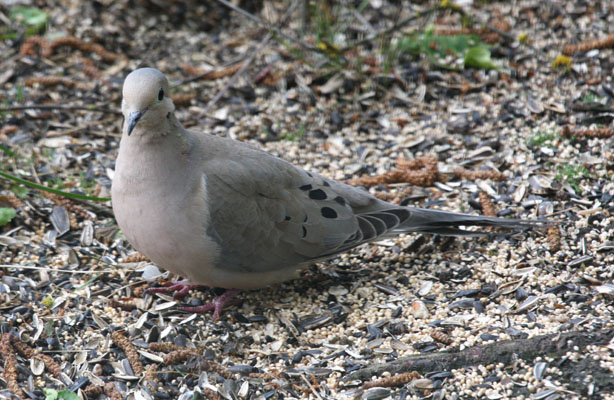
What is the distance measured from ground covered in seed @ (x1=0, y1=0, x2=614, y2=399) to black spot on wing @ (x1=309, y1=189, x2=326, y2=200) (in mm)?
524

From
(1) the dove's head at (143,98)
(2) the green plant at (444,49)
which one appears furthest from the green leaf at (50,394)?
(2) the green plant at (444,49)

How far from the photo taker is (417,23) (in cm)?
716

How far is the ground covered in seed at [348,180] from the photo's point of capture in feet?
12.7

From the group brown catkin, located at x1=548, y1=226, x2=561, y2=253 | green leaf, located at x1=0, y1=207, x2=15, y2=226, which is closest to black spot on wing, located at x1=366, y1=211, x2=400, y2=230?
brown catkin, located at x1=548, y1=226, x2=561, y2=253

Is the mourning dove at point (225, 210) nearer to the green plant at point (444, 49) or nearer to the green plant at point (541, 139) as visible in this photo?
the green plant at point (541, 139)

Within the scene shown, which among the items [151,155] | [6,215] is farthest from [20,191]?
[151,155]

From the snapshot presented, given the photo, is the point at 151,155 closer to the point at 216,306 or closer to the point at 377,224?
the point at 216,306

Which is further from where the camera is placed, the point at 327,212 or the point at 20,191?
the point at 20,191

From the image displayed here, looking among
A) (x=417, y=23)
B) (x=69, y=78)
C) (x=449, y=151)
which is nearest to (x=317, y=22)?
(x=417, y=23)

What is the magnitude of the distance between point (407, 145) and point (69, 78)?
9.72 feet

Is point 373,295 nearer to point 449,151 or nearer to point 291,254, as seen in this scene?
point 291,254

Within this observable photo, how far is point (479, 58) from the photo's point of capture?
6.43 m

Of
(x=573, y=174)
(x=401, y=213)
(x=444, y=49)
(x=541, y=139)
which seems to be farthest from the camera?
(x=444, y=49)

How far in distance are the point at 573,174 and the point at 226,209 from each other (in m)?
2.39
